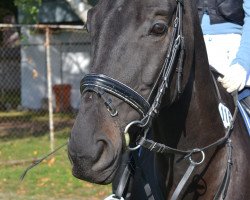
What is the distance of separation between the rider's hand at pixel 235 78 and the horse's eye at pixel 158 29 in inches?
28.7

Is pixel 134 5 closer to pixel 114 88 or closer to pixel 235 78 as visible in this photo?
pixel 114 88

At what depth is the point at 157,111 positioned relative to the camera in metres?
2.93

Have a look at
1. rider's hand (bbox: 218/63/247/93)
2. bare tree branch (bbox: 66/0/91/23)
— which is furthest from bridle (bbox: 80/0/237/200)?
bare tree branch (bbox: 66/0/91/23)

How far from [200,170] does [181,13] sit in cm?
95

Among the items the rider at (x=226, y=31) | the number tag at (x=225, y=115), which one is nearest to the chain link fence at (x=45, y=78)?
the rider at (x=226, y=31)

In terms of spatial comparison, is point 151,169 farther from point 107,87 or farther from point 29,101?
point 29,101

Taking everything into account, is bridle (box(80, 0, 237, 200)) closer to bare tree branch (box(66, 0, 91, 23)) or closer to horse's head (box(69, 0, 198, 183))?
horse's head (box(69, 0, 198, 183))

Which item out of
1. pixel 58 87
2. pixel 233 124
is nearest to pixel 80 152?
pixel 233 124

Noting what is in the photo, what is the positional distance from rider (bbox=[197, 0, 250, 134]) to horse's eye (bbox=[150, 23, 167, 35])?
796 millimetres

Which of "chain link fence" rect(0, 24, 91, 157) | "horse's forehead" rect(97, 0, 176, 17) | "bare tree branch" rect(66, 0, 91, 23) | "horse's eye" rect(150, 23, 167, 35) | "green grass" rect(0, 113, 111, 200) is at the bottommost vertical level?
"chain link fence" rect(0, 24, 91, 157)

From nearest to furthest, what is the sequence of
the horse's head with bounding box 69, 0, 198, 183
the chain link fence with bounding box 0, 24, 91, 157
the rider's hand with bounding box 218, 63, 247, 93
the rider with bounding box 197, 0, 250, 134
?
1. the horse's head with bounding box 69, 0, 198, 183
2. the rider's hand with bounding box 218, 63, 247, 93
3. the rider with bounding box 197, 0, 250, 134
4. the chain link fence with bounding box 0, 24, 91, 157

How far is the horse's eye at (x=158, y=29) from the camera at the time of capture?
9.54 feet

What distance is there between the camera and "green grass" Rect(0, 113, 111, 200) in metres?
9.24

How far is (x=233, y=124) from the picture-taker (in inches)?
141
